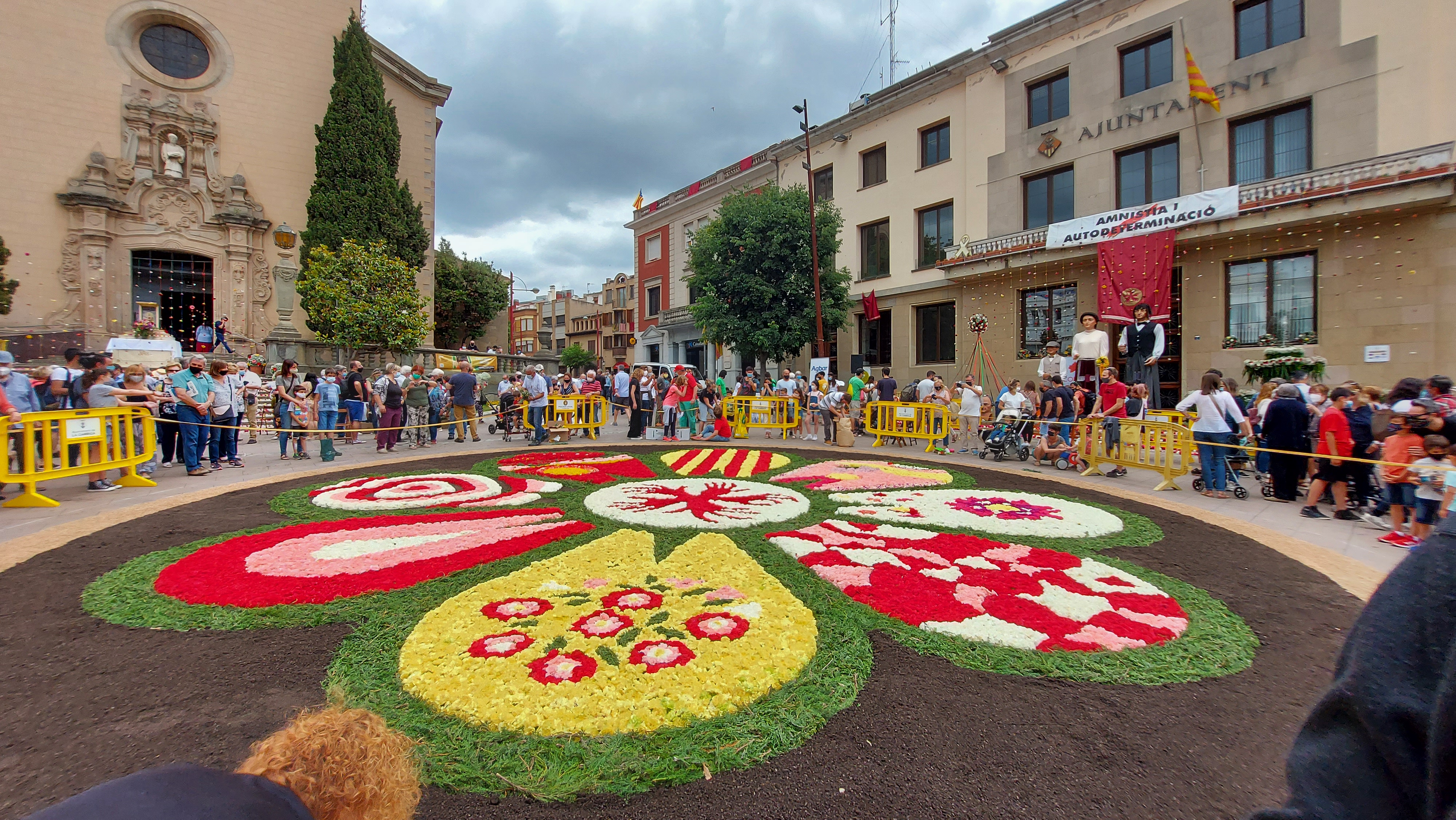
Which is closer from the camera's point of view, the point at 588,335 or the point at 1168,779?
the point at 1168,779

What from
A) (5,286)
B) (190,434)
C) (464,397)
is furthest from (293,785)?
(5,286)

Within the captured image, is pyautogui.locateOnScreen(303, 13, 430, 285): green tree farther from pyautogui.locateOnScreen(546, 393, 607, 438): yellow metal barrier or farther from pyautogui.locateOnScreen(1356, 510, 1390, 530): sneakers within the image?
pyautogui.locateOnScreen(1356, 510, 1390, 530): sneakers

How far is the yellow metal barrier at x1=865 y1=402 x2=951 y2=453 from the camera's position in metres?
13.2

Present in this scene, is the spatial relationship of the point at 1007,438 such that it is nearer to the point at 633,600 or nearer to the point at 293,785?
the point at 633,600

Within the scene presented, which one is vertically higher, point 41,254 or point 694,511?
point 41,254

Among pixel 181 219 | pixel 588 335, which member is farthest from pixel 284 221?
pixel 588 335

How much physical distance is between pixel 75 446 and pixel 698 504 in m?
8.58

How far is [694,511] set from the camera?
22.2ft

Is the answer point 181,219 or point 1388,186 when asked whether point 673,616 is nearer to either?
point 1388,186

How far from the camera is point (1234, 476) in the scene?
28.2 feet

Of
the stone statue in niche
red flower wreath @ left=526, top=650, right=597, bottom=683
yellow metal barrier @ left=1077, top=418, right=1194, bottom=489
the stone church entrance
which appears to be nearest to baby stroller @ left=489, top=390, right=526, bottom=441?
yellow metal barrier @ left=1077, top=418, right=1194, bottom=489

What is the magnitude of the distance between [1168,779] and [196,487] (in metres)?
11.3

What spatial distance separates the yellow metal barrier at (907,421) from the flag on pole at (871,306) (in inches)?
390

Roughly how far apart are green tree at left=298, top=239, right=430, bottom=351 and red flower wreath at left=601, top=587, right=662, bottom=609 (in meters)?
21.5
